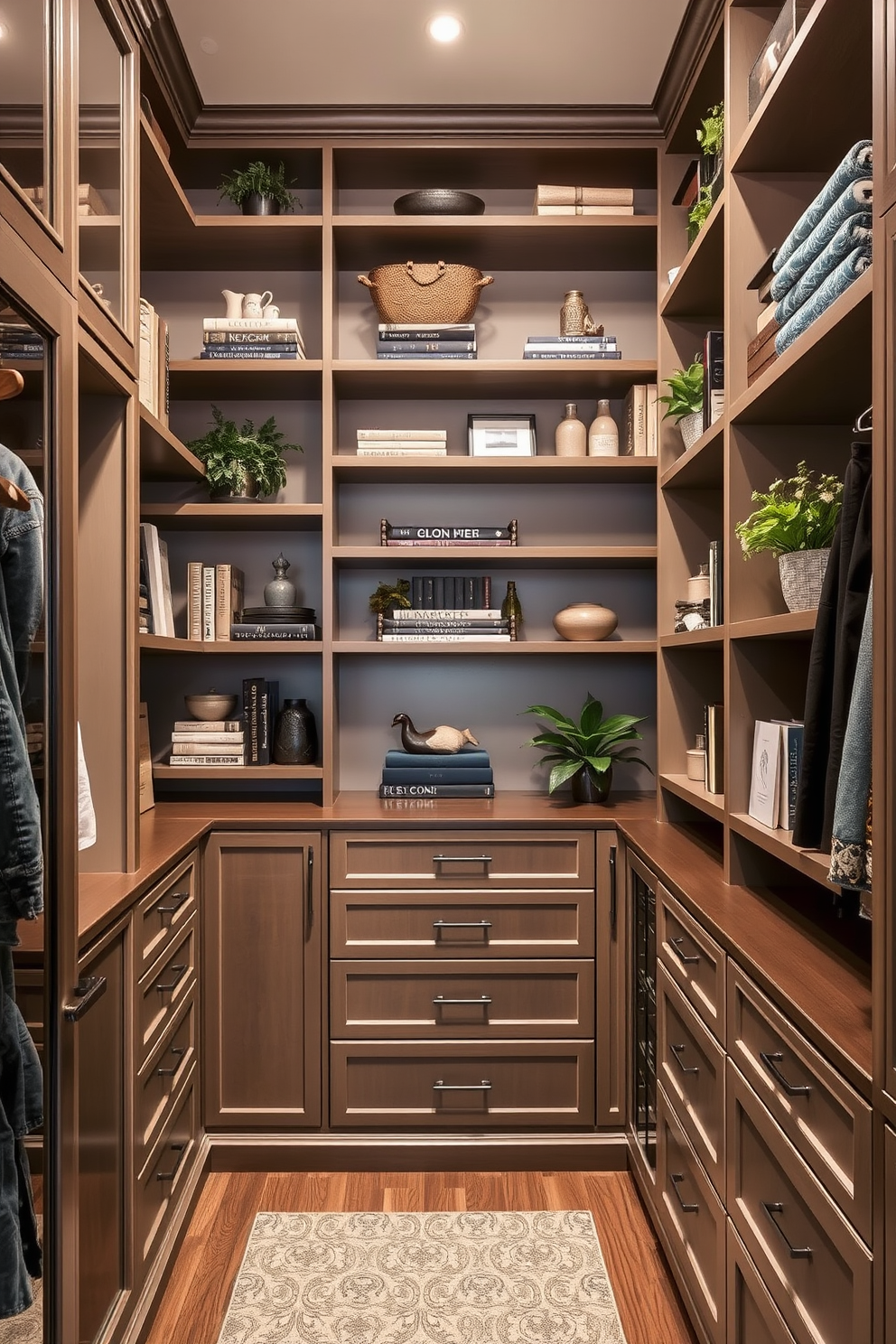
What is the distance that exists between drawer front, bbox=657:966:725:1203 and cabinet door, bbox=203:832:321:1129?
0.95m

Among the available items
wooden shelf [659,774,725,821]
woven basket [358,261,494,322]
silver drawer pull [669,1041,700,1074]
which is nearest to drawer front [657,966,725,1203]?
silver drawer pull [669,1041,700,1074]

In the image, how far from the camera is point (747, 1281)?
147 cm

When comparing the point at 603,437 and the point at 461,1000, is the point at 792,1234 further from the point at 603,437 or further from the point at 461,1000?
the point at 603,437

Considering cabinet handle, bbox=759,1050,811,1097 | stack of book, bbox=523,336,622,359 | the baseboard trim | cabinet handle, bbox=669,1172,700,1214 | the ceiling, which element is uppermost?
the ceiling

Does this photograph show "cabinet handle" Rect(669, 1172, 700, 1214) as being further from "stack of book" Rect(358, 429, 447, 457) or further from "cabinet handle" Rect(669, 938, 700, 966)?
"stack of book" Rect(358, 429, 447, 457)

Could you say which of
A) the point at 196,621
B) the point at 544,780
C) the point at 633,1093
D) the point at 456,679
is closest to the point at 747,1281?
the point at 633,1093

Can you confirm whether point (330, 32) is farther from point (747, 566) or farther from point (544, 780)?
point (544, 780)

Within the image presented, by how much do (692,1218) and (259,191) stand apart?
9.50 ft

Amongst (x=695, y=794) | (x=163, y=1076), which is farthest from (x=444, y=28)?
(x=163, y=1076)

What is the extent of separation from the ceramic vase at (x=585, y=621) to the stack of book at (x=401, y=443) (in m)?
0.63

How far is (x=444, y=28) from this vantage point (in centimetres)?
234

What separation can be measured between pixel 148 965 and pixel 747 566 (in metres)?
1.54

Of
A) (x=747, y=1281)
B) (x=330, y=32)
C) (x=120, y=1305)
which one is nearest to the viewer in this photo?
(x=747, y=1281)

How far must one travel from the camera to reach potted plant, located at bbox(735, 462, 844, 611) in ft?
5.32
